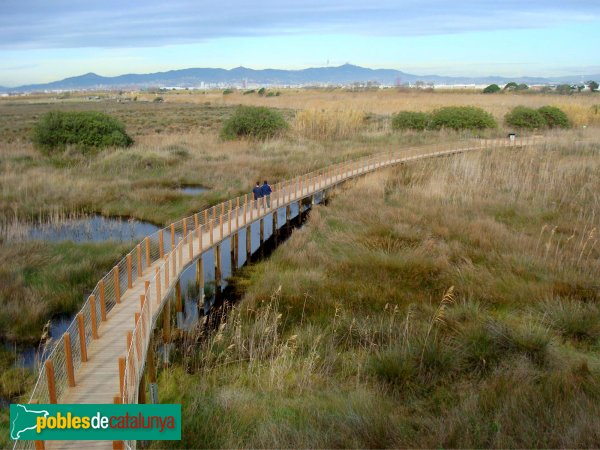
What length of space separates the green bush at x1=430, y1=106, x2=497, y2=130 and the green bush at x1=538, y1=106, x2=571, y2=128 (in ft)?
18.5

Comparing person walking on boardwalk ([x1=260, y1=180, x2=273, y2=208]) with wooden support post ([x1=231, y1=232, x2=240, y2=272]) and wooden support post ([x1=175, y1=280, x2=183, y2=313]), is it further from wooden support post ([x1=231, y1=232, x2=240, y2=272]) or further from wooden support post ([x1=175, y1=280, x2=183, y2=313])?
wooden support post ([x1=175, y1=280, x2=183, y2=313])

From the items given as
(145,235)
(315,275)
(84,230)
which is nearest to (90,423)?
(315,275)

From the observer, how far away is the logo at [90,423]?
683cm

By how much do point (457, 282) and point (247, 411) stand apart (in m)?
7.57

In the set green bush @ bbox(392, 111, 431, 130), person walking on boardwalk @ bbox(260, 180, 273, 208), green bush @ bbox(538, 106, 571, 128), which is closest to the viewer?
person walking on boardwalk @ bbox(260, 180, 273, 208)

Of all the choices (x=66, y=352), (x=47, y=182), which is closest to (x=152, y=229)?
(x=47, y=182)

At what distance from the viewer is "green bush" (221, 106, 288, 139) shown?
4378 cm

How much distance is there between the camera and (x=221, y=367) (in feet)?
35.1

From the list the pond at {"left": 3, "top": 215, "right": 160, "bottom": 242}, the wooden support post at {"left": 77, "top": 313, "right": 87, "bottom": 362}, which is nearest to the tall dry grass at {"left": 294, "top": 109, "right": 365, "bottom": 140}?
the pond at {"left": 3, "top": 215, "right": 160, "bottom": 242}

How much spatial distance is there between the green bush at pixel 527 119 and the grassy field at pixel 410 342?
32334mm

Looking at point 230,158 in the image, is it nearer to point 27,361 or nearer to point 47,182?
point 47,182

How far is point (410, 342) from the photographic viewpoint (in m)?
11.0

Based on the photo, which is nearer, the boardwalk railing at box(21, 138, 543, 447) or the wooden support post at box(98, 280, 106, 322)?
the boardwalk railing at box(21, 138, 543, 447)

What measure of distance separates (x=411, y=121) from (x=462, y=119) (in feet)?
14.5
